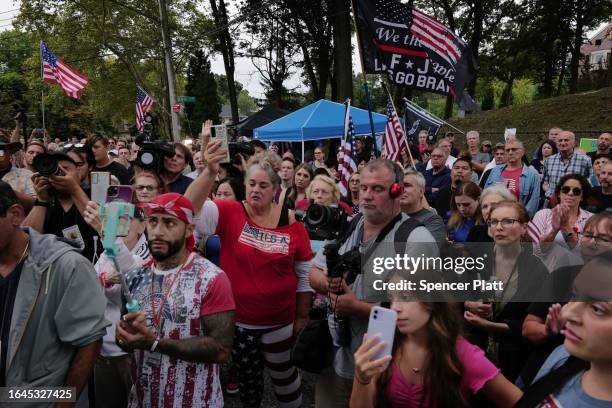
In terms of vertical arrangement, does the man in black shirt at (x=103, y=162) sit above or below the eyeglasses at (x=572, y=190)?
above

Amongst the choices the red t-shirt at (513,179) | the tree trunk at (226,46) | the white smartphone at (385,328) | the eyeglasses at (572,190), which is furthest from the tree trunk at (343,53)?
the white smartphone at (385,328)

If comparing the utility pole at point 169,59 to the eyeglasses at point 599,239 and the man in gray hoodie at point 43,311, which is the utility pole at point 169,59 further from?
the eyeglasses at point 599,239

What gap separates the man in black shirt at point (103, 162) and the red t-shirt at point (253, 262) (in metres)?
2.71

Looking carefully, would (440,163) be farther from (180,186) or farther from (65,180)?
(65,180)

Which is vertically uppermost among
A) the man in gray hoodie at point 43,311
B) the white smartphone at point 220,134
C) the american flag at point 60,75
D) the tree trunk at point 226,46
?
the tree trunk at point 226,46

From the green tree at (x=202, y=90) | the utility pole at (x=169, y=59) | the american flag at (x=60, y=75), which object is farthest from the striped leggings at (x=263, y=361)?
the green tree at (x=202, y=90)

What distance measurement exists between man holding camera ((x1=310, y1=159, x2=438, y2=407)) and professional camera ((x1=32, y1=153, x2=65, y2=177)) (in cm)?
166

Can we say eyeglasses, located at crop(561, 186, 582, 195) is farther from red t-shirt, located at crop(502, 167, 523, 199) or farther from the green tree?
the green tree

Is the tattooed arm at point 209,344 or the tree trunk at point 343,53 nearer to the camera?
the tattooed arm at point 209,344

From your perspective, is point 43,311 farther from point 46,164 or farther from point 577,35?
point 577,35

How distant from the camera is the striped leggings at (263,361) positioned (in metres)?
3.26

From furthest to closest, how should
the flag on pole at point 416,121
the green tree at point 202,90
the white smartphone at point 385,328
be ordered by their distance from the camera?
the green tree at point 202,90 < the flag on pole at point 416,121 < the white smartphone at point 385,328

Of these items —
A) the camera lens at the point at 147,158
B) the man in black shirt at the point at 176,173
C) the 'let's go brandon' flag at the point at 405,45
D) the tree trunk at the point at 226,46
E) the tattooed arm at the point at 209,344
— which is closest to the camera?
the tattooed arm at the point at 209,344

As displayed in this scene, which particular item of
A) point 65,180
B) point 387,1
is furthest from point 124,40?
point 65,180
